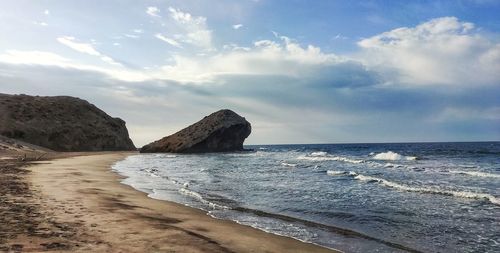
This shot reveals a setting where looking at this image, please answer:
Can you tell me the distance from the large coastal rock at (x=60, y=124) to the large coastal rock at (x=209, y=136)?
12985mm

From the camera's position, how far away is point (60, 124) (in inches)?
3450

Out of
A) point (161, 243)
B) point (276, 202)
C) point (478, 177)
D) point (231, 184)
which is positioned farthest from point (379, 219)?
point (478, 177)

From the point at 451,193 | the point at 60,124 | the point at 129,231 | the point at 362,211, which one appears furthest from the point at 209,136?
the point at 129,231

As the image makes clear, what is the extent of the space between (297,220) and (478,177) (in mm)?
19494

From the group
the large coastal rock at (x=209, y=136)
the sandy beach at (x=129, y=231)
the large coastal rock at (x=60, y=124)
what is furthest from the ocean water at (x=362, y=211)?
the large coastal rock at (x=209, y=136)

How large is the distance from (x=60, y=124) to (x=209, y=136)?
3328 cm

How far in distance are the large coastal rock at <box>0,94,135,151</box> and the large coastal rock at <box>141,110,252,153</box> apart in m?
13.0

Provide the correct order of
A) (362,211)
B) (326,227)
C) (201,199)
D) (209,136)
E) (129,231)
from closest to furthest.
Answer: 1. (129,231)
2. (326,227)
3. (362,211)
4. (201,199)
5. (209,136)

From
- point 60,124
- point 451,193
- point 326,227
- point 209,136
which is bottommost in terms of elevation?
point 326,227

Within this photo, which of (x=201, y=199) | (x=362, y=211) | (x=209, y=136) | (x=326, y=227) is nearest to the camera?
(x=326, y=227)

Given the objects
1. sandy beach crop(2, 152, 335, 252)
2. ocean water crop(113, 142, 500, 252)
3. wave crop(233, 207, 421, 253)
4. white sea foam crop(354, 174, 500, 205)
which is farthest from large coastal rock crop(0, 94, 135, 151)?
white sea foam crop(354, 174, 500, 205)

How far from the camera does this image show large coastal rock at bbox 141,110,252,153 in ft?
297

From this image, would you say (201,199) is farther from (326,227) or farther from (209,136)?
(209,136)

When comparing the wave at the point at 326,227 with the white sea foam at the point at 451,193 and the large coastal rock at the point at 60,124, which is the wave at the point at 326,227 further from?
the large coastal rock at the point at 60,124
